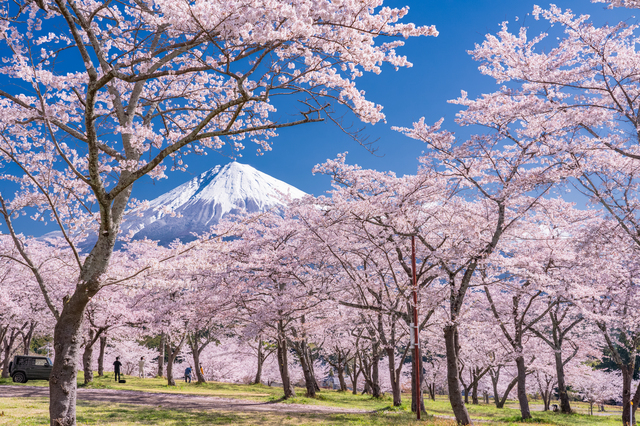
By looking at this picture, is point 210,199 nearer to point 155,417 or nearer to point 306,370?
point 306,370

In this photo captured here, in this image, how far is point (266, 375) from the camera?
162ft

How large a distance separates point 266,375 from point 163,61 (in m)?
48.6

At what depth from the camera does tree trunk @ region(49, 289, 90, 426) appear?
18.9 ft

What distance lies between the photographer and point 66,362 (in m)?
5.89

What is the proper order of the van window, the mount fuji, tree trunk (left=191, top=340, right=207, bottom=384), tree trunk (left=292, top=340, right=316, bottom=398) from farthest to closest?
the mount fuji → tree trunk (left=191, top=340, right=207, bottom=384) → the van window → tree trunk (left=292, top=340, right=316, bottom=398)

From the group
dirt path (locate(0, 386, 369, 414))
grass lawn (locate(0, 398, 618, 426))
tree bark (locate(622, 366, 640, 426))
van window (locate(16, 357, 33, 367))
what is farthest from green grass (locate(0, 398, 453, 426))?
van window (locate(16, 357, 33, 367))

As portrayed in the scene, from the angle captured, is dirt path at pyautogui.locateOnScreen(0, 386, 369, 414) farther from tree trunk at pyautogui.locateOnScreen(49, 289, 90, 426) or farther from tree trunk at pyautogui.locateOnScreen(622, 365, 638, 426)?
tree trunk at pyautogui.locateOnScreen(622, 365, 638, 426)

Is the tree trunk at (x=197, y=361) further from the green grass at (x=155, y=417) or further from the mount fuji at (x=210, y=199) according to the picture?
the mount fuji at (x=210, y=199)

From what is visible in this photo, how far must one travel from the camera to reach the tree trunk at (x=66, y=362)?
577cm

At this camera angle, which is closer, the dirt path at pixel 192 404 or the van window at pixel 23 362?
the dirt path at pixel 192 404

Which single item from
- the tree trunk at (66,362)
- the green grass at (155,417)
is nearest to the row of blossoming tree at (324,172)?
the tree trunk at (66,362)

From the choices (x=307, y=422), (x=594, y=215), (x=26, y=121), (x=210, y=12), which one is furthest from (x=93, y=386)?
(x=594, y=215)

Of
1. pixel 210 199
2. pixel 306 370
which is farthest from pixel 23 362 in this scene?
pixel 210 199

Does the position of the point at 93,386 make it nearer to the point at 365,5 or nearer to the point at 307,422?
the point at 307,422
